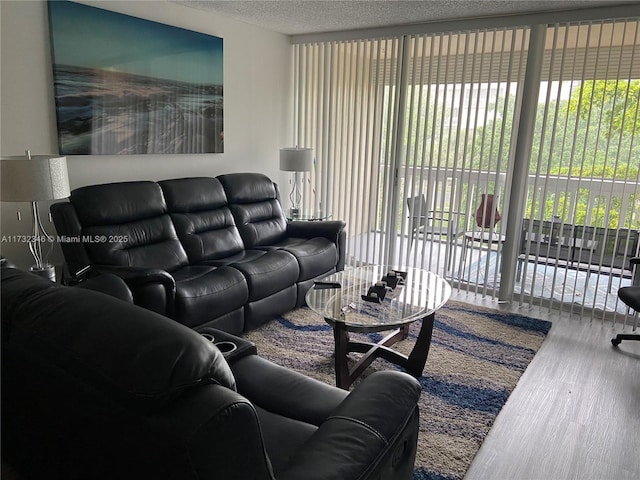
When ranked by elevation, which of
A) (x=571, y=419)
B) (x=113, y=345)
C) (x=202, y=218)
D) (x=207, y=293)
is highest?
(x=113, y=345)

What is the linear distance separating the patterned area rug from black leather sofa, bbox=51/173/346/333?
1.09 feet

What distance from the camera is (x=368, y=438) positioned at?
1.29 m

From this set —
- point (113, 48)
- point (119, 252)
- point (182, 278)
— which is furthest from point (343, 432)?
point (113, 48)

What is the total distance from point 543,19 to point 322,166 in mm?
2396

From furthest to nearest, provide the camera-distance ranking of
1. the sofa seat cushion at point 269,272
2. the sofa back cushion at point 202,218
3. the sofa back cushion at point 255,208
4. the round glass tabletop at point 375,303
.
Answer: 1. the sofa back cushion at point 255,208
2. the sofa back cushion at point 202,218
3. the sofa seat cushion at point 269,272
4. the round glass tabletop at point 375,303

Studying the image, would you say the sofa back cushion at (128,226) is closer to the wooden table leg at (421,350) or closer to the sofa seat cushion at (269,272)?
the sofa seat cushion at (269,272)

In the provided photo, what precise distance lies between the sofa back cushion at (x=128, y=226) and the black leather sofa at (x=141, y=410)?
1.62m

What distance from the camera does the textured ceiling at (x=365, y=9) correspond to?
344cm

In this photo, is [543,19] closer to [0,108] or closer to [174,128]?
[174,128]

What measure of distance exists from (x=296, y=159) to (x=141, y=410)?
3.73 meters

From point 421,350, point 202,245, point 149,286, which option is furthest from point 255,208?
point 421,350

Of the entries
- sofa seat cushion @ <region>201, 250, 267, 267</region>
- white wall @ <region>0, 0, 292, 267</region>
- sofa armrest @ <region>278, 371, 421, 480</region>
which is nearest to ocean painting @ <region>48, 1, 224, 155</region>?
white wall @ <region>0, 0, 292, 267</region>

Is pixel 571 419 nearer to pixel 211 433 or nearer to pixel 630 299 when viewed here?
pixel 630 299

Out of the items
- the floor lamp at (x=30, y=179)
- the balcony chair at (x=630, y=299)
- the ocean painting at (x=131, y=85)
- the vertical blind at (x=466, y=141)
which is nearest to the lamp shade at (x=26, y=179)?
the floor lamp at (x=30, y=179)
